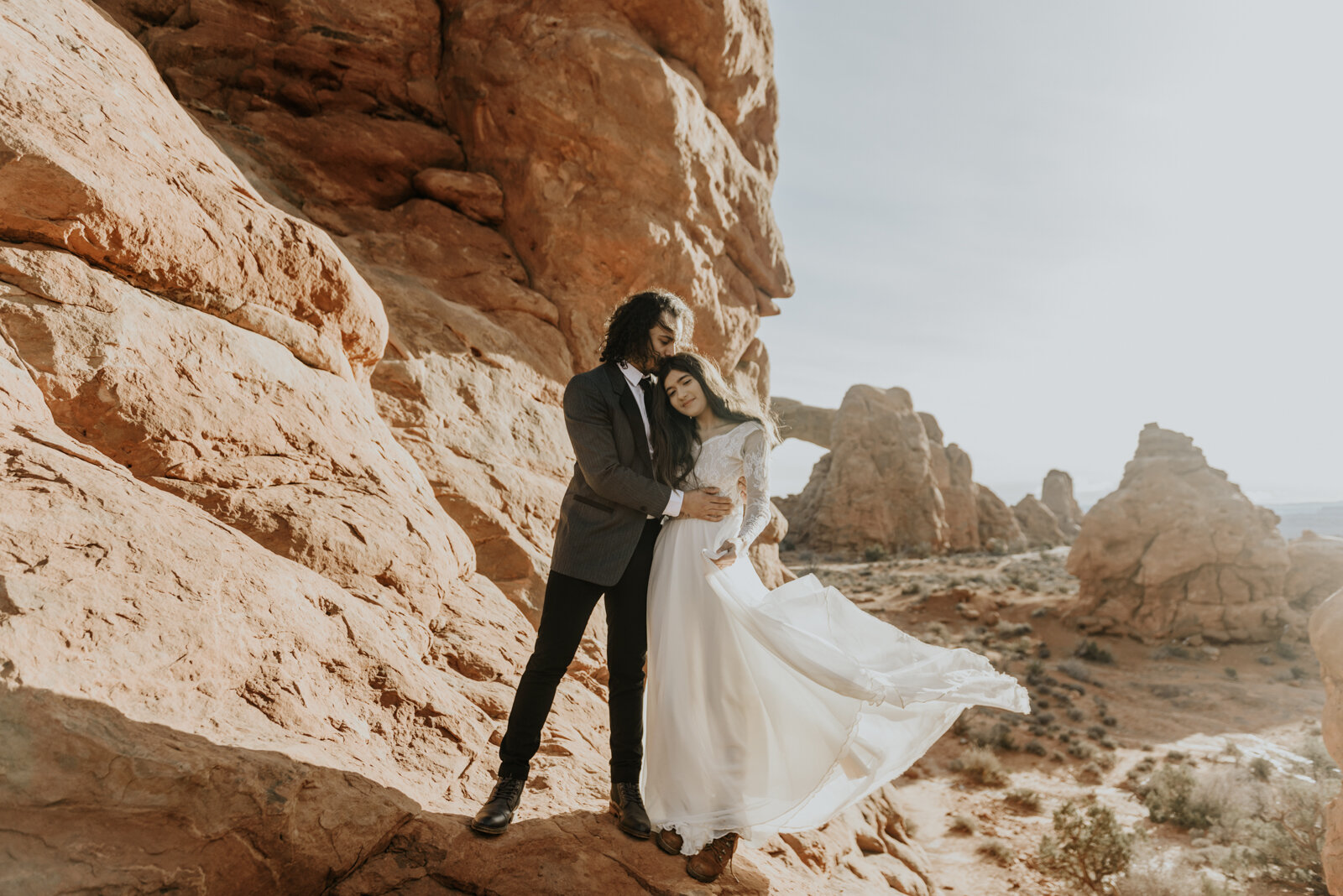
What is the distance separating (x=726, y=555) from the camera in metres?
3.20

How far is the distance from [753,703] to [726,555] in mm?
656

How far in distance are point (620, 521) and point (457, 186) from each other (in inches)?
249

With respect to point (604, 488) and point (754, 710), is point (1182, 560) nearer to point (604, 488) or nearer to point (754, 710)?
point (754, 710)

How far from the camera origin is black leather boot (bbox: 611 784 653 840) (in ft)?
10.0

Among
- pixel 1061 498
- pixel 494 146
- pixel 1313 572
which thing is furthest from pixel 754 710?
pixel 1061 498

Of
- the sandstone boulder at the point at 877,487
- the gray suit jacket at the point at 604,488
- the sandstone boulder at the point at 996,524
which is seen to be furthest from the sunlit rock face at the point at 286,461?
the sandstone boulder at the point at 996,524

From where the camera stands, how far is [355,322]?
495cm

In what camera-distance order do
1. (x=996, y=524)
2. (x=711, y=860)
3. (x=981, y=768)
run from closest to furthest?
(x=711, y=860) → (x=981, y=768) → (x=996, y=524)

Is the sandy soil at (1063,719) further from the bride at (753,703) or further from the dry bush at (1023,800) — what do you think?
the bride at (753,703)

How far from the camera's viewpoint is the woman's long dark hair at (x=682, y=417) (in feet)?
11.0

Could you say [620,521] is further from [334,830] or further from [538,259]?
[538,259]

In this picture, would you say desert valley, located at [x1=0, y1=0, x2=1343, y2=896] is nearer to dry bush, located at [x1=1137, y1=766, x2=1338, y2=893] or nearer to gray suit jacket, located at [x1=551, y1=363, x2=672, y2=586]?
dry bush, located at [x1=1137, y1=766, x2=1338, y2=893]

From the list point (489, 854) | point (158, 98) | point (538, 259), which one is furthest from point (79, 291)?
point (538, 259)

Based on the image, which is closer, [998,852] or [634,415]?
[634,415]
